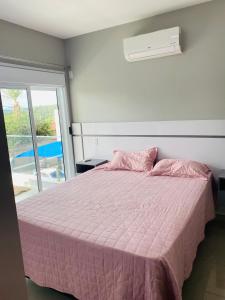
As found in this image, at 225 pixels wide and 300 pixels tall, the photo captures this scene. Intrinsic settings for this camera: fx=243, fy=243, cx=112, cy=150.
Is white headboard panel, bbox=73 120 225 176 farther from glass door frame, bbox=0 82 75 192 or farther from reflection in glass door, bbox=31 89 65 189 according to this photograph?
reflection in glass door, bbox=31 89 65 189

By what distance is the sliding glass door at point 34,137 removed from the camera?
11.0 feet

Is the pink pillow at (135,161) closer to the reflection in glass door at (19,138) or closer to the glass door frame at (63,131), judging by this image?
the glass door frame at (63,131)

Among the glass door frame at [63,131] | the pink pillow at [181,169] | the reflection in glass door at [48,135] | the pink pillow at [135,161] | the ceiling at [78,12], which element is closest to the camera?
the ceiling at [78,12]

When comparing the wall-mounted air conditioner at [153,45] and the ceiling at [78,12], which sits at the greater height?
the ceiling at [78,12]

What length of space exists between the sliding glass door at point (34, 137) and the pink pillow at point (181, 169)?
5.80 feet

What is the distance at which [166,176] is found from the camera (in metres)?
3.00

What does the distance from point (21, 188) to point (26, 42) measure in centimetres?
211

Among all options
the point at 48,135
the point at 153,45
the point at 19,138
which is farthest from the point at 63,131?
the point at 153,45

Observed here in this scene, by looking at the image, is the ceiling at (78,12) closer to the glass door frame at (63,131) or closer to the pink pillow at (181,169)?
the glass door frame at (63,131)

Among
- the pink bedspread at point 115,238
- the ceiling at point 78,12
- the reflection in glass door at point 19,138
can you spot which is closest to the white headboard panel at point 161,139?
the pink bedspread at point 115,238

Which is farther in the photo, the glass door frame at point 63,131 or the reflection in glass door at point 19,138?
the glass door frame at point 63,131

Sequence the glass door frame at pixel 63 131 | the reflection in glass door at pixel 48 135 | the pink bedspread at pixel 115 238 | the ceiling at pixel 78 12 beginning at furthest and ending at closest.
Result: the reflection in glass door at pixel 48 135 < the glass door frame at pixel 63 131 < the ceiling at pixel 78 12 < the pink bedspread at pixel 115 238

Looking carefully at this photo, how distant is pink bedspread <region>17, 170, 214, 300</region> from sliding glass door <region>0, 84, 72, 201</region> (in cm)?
114

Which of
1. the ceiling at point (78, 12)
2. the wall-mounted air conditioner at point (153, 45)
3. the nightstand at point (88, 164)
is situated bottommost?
the nightstand at point (88, 164)
